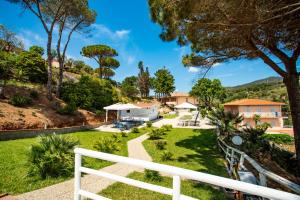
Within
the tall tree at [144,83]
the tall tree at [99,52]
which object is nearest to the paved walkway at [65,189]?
the tall tree at [99,52]

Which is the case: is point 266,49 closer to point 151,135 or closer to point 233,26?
point 233,26

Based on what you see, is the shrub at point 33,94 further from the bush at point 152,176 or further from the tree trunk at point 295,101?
the tree trunk at point 295,101

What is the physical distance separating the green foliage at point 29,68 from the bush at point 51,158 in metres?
21.6

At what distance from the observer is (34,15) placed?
60.5ft

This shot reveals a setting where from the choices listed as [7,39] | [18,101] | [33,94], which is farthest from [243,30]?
[7,39]

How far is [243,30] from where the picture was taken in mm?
Answer: 6219

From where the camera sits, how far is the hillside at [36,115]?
530 inches

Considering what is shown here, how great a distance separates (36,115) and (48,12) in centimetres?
1110

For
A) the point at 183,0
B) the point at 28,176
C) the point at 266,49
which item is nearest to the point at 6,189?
the point at 28,176

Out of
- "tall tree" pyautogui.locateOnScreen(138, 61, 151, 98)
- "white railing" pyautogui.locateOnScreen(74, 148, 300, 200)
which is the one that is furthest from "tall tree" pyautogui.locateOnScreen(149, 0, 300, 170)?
"tall tree" pyautogui.locateOnScreen(138, 61, 151, 98)

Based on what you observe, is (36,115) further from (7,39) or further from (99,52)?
(99,52)

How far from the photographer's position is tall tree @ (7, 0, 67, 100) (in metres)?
18.0

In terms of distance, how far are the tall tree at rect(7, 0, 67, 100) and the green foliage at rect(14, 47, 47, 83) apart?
7247mm

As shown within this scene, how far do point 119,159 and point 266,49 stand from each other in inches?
340
